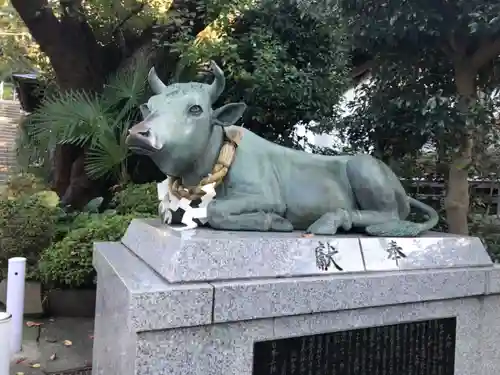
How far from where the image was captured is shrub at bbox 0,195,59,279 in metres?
5.80

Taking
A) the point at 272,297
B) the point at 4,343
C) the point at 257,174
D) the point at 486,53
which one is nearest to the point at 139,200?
the point at 4,343

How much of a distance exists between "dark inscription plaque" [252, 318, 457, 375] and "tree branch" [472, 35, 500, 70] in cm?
332

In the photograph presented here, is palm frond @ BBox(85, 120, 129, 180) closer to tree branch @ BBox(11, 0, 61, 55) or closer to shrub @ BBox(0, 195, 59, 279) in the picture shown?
shrub @ BBox(0, 195, 59, 279)

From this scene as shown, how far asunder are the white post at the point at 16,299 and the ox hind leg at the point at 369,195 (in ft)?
9.73

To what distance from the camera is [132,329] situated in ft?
7.52

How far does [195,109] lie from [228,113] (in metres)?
0.30

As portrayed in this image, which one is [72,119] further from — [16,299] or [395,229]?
[395,229]

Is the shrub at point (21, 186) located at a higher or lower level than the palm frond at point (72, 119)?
lower

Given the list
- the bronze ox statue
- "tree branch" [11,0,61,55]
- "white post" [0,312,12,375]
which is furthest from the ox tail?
"tree branch" [11,0,61,55]

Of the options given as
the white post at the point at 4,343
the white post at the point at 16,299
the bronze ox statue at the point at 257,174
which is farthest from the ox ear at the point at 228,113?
the white post at the point at 16,299

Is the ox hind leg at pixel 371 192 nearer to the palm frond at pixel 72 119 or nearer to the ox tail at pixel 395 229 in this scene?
the ox tail at pixel 395 229

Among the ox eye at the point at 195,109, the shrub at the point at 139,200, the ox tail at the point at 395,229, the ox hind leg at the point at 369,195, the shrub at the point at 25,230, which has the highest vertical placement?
the ox eye at the point at 195,109

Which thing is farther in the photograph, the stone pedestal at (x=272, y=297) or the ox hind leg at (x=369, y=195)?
the ox hind leg at (x=369, y=195)

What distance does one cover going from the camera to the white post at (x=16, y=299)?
4449 mm
